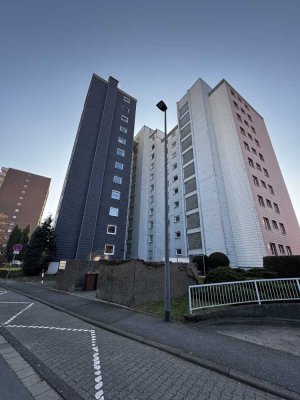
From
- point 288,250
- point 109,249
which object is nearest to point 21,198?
point 109,249

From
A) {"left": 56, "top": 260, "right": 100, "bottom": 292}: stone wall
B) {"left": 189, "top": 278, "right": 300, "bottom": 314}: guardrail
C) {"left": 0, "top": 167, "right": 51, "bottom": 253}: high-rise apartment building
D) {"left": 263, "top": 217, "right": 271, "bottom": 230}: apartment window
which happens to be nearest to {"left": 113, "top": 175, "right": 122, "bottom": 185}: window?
{"left": 56, "top": 260, "right": 100, "bottom": 292}: stone wall

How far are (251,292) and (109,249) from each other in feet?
77.9

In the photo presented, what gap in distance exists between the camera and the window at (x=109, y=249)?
94.2 feet

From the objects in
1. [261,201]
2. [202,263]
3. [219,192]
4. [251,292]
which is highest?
[219,192]

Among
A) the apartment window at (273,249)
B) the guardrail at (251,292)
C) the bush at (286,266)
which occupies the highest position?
the apartment window at (273,249)

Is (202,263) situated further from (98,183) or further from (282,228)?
(98,183)

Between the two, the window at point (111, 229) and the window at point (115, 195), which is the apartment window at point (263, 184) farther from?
the window at point (111, 229)

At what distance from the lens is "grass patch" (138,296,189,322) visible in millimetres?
8275

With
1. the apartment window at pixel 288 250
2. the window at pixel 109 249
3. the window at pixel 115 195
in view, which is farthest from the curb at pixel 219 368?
the apartment window at pixel 288 250

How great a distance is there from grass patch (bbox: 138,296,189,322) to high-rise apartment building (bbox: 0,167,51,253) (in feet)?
282

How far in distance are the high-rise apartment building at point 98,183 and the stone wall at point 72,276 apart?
35.9 feet

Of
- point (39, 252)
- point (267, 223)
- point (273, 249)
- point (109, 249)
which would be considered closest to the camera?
point (273, 249)

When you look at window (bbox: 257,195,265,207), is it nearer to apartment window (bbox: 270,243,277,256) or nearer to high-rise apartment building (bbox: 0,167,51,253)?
apartment window (bbox: 270,243,277,256)

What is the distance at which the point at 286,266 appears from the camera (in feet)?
41.8
